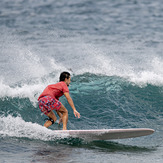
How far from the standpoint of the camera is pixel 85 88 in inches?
487

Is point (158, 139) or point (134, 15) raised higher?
point (134, 15)

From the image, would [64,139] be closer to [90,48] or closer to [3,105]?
[3,105]

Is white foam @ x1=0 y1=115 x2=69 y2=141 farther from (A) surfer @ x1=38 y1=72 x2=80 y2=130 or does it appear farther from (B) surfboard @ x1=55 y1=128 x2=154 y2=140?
(A) surfer @ x1=38 y1=72 x2=80 y2=130

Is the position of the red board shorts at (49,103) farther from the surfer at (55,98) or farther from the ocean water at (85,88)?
the ocean water at (85,88)

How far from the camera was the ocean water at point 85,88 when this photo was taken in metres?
7.48

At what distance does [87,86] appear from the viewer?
41.3 feet

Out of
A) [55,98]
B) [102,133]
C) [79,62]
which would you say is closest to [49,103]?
Result: [55,98]

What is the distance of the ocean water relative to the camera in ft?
24.5

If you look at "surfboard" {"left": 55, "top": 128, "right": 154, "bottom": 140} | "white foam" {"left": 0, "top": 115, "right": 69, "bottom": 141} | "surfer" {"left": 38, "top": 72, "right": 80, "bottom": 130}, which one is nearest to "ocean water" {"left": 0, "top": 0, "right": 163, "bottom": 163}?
"white foam" {"left": 0, "top": 115, "right": 69, "bottom": 141}

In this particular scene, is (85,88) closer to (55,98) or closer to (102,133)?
(55,98)

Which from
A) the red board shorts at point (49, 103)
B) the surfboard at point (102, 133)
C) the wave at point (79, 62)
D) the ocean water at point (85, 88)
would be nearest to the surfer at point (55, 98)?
the red board shorts at point (49, 103)

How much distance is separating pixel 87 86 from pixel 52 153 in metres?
5.61

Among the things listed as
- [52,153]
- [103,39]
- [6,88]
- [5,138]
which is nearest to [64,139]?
[52,153]

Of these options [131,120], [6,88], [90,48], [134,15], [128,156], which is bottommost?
[128,156]
